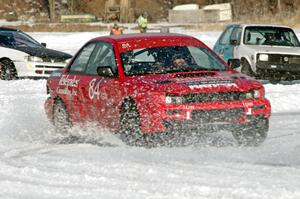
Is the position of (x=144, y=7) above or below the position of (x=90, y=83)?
below

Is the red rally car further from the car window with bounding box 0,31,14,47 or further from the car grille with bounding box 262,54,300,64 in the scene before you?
the car window with bounding box 0,31,14,47

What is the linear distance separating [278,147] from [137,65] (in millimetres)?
1997

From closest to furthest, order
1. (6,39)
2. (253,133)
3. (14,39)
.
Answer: (253,133) → (6,39) → (14,39)

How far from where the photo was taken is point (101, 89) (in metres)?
10.5

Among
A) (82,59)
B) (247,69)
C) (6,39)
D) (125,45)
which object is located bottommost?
(247,69)

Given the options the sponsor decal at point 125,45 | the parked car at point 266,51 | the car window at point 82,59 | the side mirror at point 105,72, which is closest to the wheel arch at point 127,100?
the side mirror at point 105,72

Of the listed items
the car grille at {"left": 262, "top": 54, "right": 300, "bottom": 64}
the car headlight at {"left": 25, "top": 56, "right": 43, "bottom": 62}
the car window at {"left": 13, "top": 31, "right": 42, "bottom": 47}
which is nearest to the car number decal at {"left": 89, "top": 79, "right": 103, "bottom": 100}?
the car grille at {"left": 262, "top": 54, "right": 300, "bottom": 64}

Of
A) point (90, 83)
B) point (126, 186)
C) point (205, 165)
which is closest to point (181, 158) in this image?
point (205, 165)

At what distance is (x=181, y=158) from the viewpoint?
856cm

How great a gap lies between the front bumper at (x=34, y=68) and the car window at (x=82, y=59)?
8.74 meters

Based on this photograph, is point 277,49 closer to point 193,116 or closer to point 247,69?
point 247,69

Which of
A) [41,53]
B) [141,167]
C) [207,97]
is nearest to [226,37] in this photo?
[41,53]

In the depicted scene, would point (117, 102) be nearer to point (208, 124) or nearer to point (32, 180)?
point (208, 124)

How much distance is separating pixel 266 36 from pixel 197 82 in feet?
33.9
